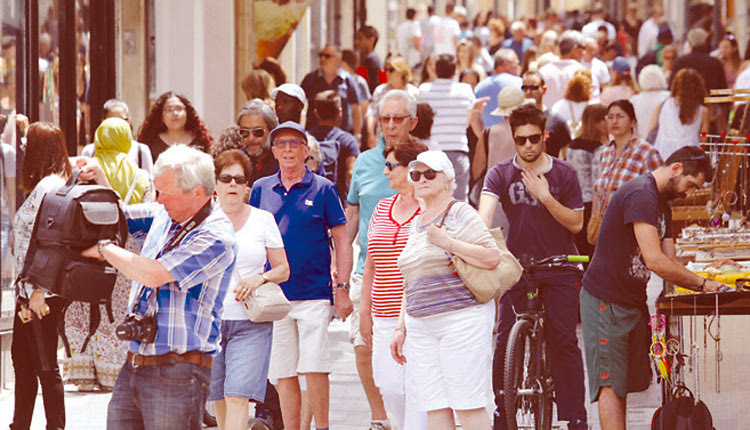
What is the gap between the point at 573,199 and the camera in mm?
9117

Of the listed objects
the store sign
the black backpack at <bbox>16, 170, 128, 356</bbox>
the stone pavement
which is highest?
the store sign

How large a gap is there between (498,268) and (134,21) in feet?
31.0

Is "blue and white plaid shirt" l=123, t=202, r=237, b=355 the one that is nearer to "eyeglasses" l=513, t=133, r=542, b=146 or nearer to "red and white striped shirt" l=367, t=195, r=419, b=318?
"red and white striped shirt" l=367, t=195, r=419, b=318

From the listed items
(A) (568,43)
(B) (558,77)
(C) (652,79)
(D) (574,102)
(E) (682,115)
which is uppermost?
(A) (568,43)

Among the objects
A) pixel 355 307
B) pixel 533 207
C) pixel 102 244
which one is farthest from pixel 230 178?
pixel 102 244

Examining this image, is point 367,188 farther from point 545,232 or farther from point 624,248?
point 624,248

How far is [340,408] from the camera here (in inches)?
410

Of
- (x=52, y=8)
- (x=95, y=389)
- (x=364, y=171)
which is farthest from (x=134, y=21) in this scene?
(x=364, y=171)

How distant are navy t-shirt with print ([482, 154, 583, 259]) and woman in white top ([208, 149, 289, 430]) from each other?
4.86ft

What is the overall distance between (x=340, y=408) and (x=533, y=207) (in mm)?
2167

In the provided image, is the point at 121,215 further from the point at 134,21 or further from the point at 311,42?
the point at 311,42

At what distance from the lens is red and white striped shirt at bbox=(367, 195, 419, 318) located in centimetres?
848

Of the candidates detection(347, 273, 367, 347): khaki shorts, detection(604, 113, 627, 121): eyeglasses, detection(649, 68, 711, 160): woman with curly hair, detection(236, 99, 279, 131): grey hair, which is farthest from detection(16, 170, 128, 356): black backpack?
detection(649, 68, 711, 160): woman with curly hair

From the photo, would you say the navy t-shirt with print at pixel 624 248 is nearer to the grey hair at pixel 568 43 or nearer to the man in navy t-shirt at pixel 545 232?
the man in navy t-shirt at pixel 545 232
